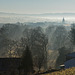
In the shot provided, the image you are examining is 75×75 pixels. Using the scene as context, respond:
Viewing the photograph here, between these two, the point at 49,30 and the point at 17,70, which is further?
the point at 49,30

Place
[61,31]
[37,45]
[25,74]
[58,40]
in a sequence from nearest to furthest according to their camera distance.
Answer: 1. [25,74]
2. [37,45]
3. [58,40]
4. [61,31]

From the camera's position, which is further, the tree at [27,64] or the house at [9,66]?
the tree at [27,64]

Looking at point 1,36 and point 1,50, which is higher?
point 1,36

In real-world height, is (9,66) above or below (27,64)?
below

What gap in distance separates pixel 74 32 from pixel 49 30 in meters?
43.8

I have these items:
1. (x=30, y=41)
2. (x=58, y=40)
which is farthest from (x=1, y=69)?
(x=58, y=40)

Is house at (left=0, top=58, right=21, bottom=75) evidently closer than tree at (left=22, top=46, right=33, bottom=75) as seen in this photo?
Yes

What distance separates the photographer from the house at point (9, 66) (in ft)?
102

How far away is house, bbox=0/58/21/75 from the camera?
31.0 m

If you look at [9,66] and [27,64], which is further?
[9,66]

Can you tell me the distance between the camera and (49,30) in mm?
105125

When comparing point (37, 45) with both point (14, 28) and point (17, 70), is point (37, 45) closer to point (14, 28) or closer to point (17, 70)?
point (17, 70)

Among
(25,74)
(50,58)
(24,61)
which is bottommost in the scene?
(50,58)

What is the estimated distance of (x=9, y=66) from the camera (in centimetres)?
3188
